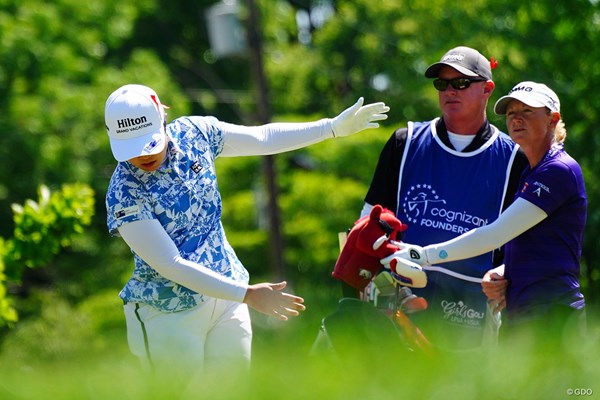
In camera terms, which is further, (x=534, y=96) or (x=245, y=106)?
(x=245, y=106)

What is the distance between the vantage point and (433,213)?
4.98 meters

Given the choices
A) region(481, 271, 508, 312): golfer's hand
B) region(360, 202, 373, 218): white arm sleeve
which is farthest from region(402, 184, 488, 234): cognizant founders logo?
region(481, 271, 508, 312): golfer's hand

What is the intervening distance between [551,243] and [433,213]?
60 cm

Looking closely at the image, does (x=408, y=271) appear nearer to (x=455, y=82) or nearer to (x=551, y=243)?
(x=551, y=243)

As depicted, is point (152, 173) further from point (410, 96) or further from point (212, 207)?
point (410, 96)

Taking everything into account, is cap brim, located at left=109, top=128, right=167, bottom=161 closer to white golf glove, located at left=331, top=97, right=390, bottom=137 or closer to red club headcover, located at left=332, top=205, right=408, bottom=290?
red club headcover, located at left=332, top=205, right=408, bottom=290

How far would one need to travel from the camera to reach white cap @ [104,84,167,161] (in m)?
4.50

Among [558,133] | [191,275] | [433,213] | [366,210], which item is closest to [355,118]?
[366,210]

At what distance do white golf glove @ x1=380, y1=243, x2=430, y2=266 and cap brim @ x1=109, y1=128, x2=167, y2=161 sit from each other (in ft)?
3.18

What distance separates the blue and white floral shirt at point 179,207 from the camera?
4578 mm

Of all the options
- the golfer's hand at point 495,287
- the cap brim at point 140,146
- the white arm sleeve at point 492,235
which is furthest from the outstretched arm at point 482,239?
the cap brim at point 140,146

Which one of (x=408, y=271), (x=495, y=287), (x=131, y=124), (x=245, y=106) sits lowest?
(x=245, y=106)

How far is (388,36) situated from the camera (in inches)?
900

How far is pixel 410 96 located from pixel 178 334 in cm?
1405
